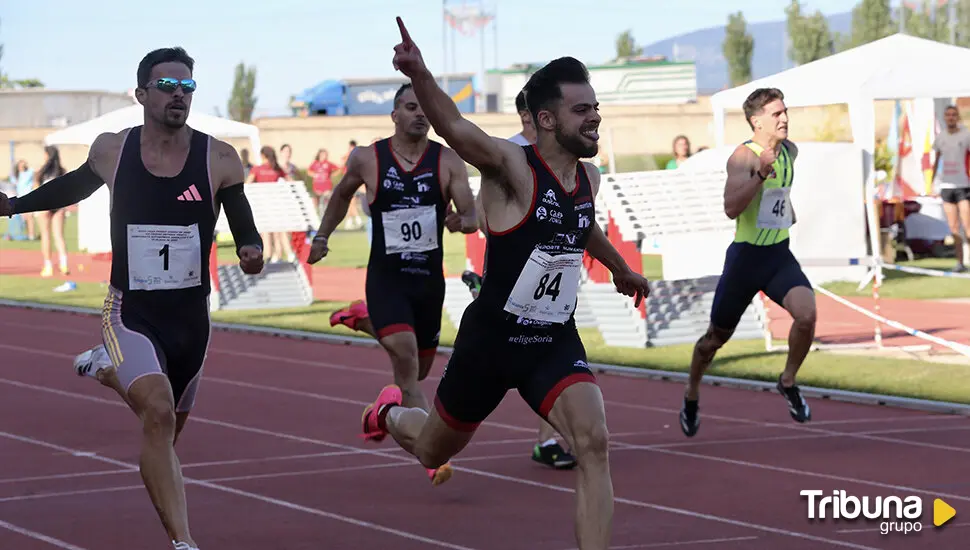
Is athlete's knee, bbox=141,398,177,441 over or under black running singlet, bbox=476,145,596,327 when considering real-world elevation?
under

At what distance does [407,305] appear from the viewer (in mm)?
8711

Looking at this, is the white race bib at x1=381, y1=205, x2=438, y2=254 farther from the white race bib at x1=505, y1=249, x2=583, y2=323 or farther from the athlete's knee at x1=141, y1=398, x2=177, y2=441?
the white race bib at x1=505, y1=249, x2=583, y2=323

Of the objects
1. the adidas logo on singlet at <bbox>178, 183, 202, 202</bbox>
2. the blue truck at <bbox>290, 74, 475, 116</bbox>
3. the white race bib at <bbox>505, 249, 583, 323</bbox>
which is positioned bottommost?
the white race bib at <bbox>505, 249, 583, 323</bbox>

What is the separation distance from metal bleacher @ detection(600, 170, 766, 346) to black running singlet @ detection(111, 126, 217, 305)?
8.46 metres

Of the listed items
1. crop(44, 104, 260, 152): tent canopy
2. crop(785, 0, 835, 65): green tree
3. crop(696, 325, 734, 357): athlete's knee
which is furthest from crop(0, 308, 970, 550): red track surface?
crop(785, 0, 835, 65): green tree

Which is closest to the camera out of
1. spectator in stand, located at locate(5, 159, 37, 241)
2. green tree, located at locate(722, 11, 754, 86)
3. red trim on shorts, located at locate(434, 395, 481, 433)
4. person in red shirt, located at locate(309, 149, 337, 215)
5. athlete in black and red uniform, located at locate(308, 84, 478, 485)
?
red trim on shorts, located at locate(434, 395, 481, 433)

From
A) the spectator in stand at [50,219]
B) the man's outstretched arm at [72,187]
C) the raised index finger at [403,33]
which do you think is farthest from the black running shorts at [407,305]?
the spectator in stand at [50,219]

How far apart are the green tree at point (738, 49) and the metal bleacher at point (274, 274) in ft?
236

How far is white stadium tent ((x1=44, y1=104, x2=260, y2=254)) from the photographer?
25484mm

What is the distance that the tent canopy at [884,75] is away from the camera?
18.5m

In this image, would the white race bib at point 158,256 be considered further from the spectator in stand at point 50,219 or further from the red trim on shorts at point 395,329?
the spectator in stand at point 50,219

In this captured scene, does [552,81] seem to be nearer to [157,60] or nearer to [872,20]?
[157,60]

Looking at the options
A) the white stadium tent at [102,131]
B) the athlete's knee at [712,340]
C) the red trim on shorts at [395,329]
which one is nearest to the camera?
the red trim on shorts at [395,329]

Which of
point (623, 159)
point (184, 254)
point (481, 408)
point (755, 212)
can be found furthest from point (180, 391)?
point (623, 159)
